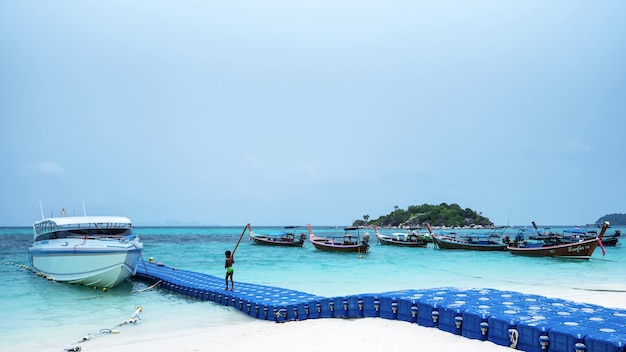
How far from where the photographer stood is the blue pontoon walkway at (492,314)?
8273 mm

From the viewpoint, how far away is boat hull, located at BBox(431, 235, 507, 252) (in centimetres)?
6103

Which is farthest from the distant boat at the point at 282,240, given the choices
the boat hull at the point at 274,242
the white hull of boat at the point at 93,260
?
the white hull of boat at the point at 93,260

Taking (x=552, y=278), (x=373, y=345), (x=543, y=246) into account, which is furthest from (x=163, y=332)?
(x=543, y=246)

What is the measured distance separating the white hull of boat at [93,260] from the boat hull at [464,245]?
48.5 m

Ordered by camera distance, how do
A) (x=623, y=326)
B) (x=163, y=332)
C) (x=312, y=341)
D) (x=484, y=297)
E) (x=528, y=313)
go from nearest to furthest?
1. (x=623, y=326)
2. (x=528, y=313)
3. (x=312, y=341)
4. (x=484, y=297)
5. (x=163, y=332)

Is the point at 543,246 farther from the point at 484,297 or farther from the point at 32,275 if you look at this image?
the point at 32,275

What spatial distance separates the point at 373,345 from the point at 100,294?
58.0 ft

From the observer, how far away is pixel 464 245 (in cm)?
6388

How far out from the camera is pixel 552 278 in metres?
31.8

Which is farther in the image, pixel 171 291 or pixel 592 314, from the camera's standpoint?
pixel 171 291

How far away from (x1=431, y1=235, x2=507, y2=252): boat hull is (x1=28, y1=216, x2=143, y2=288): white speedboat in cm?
4762

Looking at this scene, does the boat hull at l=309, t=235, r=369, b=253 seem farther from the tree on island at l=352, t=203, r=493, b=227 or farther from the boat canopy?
the tree on island at l=352, t=203, r=493, b=227

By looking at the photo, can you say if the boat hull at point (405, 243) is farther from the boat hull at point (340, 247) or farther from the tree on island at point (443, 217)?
the tree on island at point (443, 217)

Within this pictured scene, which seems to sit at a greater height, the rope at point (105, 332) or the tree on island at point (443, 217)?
the tree on island at point (443, 217)
